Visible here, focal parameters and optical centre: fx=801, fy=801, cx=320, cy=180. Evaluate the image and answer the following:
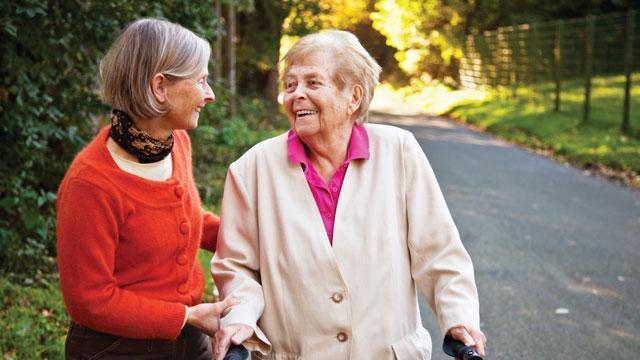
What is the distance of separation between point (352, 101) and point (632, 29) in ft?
40.8

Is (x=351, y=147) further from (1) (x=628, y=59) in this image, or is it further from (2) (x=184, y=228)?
(1) (x=628, y=59)

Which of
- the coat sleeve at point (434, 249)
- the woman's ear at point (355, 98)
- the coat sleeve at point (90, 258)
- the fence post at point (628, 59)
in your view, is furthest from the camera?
the fence post at point (628, 59)

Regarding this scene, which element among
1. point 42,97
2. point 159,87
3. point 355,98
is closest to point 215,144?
point 42,97

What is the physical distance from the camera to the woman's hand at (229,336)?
243 centimetres

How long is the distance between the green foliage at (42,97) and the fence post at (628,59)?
32.2 ft

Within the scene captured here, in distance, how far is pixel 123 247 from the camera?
236 cm

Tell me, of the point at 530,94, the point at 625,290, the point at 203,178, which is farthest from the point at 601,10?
the point at 625,290

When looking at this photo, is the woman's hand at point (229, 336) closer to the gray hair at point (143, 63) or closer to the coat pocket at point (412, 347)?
the coat pocket at point (412, 347)

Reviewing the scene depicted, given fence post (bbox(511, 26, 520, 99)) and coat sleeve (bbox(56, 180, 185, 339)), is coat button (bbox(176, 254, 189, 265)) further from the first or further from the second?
fence post (bbox(511, 26, 520, 99))

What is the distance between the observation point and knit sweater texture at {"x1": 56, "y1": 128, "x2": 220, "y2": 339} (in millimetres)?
2244

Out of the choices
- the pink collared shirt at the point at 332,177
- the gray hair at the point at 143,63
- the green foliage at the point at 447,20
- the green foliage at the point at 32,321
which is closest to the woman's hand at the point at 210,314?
the pink collared shirt at the point at 332,177

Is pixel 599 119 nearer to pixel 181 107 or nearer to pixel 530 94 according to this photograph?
pixel 530 94

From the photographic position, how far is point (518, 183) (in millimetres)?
10812

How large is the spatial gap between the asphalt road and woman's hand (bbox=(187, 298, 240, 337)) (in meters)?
2.67
